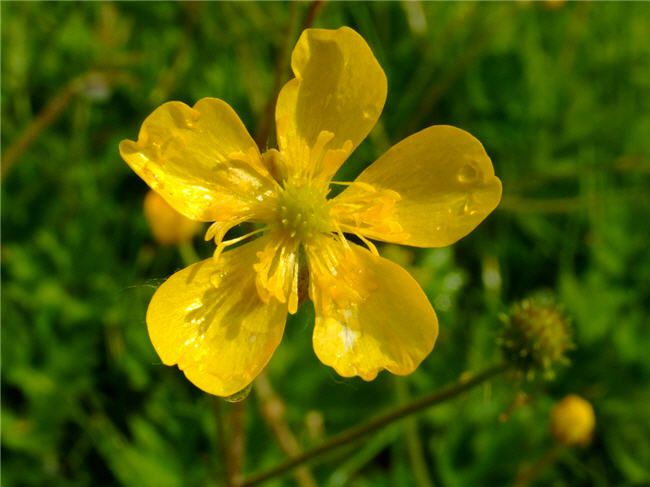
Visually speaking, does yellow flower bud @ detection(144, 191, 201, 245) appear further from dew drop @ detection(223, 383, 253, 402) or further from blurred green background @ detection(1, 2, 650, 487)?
dew drop @ detection(223, 383, 253, 402)

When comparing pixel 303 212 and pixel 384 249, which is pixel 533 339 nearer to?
pixel 303 212

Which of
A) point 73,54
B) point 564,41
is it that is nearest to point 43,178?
point 73,54

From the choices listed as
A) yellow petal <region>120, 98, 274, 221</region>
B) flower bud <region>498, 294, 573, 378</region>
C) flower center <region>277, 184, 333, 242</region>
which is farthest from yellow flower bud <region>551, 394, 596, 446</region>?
yellow petal <region>120, 98, 274, 221</region>

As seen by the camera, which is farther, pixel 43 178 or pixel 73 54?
pixel 73 54

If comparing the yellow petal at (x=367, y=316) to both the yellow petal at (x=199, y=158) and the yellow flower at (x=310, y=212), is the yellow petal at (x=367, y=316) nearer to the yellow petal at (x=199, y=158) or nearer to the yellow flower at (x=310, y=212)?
the yellow flower at (x=310, y=212)

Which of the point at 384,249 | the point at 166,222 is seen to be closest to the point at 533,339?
the point at 166,222

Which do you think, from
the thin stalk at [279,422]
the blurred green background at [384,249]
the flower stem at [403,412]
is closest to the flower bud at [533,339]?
the flower stem at [403,412]

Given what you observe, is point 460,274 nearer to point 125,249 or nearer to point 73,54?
point 125,249
